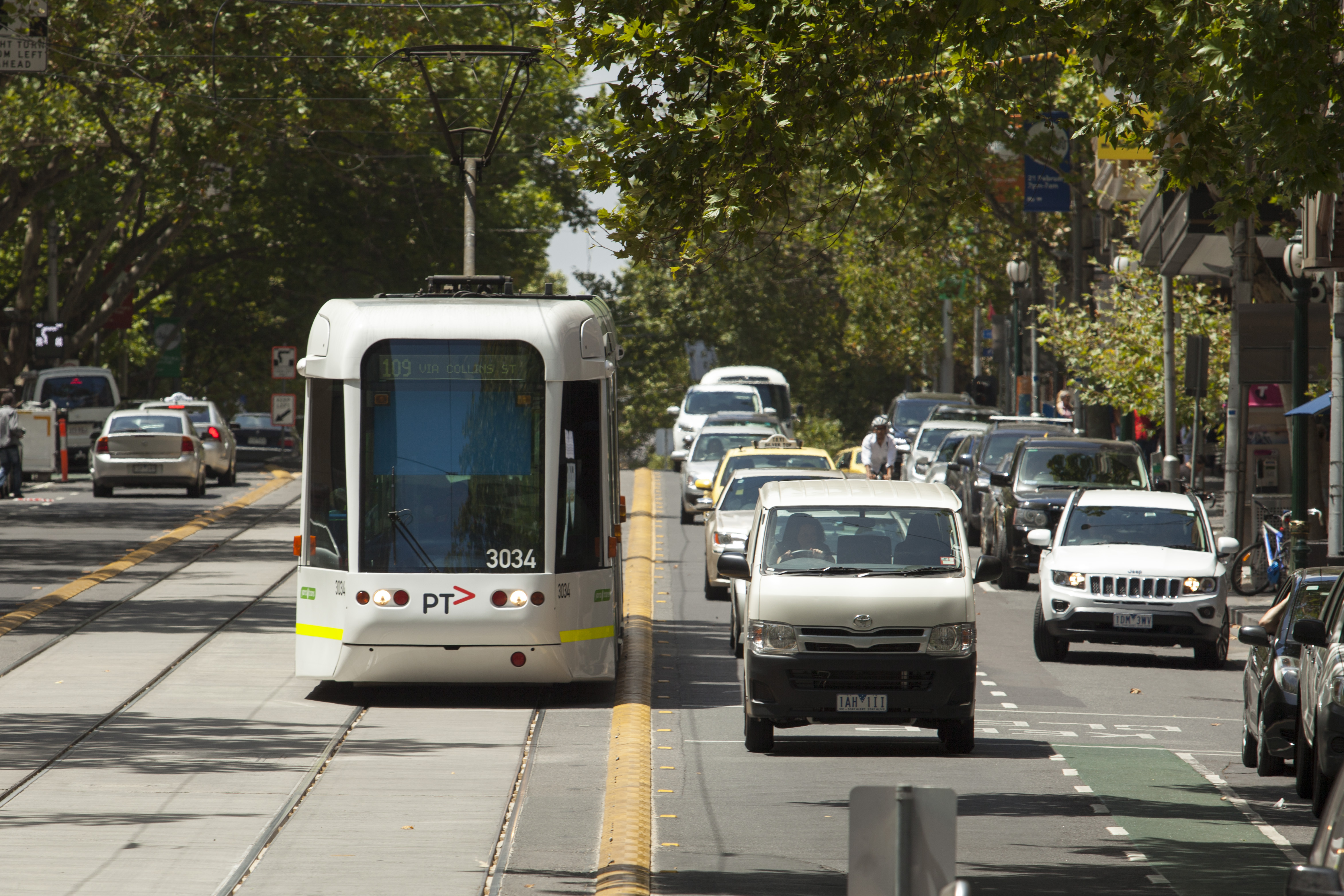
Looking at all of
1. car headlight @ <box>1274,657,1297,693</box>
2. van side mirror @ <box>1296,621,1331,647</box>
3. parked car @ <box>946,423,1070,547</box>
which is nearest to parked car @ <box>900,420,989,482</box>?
parked car @ <box>946,423,1070,547</box>

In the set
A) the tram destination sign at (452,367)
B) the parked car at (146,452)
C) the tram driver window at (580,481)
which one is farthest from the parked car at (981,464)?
the tram destination sign at (452,367)

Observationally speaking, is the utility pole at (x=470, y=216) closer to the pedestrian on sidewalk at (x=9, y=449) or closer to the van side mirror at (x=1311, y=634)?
the pedestrian on sidewalk at (x=9, y=449)

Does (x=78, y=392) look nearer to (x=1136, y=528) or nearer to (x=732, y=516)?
(x=732, y=516)


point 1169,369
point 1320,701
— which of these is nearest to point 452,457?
point 1320,701

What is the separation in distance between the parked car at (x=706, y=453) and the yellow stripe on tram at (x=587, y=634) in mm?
15616

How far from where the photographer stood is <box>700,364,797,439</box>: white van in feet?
170

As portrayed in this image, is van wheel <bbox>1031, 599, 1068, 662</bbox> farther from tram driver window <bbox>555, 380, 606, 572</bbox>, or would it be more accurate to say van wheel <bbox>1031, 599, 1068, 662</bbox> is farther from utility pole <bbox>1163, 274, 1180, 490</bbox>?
A: utility pole <bbox>1163, 274, 1180, 490</bbox>


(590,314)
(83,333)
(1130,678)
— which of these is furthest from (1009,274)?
(590,314)

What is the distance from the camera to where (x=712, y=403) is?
158 feet

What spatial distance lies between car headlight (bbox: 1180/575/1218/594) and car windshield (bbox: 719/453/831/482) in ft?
25.2

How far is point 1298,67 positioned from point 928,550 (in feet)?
13.5

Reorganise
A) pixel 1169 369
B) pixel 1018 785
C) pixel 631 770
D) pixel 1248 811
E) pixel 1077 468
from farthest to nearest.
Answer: pixel 1169 369 < pixel 1077 468 < pixel 1018 785 < pixel 631 770 < pixel 1248 811

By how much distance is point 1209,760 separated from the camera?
13.3 meters

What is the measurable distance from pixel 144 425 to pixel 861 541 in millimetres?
24412
